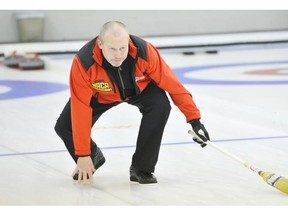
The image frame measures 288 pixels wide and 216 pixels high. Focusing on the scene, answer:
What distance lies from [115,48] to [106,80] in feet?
0.77

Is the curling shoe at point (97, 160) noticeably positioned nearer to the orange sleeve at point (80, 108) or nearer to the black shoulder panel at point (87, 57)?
the orange sleeve at point (80, 108)

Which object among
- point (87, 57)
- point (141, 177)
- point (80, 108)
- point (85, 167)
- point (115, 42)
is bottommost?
point (141, 177)

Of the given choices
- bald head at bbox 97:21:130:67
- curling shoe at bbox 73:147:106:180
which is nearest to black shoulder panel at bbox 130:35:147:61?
bald head at bbox 97:21:130:67

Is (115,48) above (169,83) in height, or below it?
above

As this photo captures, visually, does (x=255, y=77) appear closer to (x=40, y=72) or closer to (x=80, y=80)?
(x=40, y=72)

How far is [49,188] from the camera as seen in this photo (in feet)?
11.6

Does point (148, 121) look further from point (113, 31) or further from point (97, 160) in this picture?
point (113, 31)

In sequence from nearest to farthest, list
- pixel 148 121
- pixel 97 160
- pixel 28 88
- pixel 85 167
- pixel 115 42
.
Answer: pixel 115 42
pixel 85 167
pixel 148 121
pixel 97 160
pixel 28 88

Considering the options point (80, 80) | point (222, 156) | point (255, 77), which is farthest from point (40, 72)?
point (80, 80)

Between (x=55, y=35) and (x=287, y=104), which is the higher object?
(x=287, y=104)

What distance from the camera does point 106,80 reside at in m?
3.35

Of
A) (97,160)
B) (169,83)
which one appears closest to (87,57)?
(169,83)

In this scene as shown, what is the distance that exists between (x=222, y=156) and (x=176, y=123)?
117 cm

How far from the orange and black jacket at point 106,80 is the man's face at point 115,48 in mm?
98
